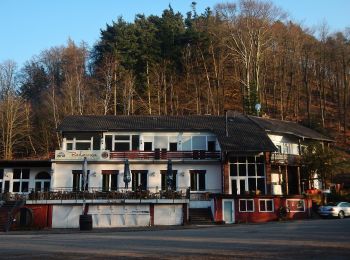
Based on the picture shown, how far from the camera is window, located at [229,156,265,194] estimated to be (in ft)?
130

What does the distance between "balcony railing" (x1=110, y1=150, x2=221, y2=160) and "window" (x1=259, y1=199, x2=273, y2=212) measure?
559cm

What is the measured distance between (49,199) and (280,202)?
17950mm

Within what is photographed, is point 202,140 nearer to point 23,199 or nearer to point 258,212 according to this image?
point 258,212

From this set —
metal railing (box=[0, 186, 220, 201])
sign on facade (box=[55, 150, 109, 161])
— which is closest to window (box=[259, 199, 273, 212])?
metal railing (box=[0, 186, 220, 201])

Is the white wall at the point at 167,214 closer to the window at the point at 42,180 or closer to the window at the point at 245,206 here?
the window at the point at 245,206

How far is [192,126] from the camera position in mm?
42281

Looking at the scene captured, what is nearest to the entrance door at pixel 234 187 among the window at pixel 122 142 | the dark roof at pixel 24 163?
the window at pixel 122 142

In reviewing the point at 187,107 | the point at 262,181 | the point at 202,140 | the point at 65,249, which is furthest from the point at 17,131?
the point at 65,249

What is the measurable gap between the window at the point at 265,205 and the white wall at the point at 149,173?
14.0ft

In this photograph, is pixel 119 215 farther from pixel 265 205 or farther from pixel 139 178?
pixel 265 205

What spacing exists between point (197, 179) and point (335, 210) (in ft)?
37.2

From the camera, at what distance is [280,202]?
37000mm

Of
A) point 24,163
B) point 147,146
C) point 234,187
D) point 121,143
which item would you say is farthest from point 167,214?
point 24,163

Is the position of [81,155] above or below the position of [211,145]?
below
